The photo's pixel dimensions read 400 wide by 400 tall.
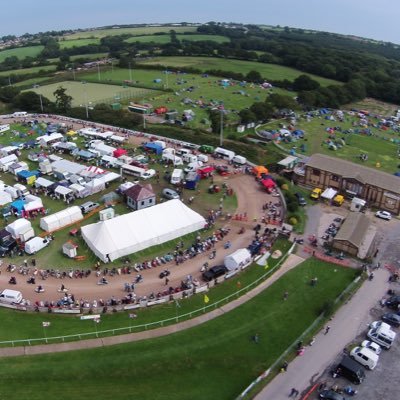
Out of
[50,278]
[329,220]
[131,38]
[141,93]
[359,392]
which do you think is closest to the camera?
[359,392]

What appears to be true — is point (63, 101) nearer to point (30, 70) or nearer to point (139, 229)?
point (139, 229)

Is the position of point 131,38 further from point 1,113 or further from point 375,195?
point 375,195

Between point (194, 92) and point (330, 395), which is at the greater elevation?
point (194, 92)

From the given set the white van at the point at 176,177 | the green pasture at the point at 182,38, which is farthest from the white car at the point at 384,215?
the green pasture at the point at 182,38

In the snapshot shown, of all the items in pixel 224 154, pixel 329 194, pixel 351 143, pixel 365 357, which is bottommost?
pixel 351 143

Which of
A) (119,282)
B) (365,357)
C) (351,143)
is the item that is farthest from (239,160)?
(365,357)

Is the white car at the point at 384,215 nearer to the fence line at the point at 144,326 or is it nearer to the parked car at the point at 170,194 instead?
the fence line at the point at 144,326

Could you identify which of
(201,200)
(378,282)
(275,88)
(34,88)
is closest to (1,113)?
(34,88)
